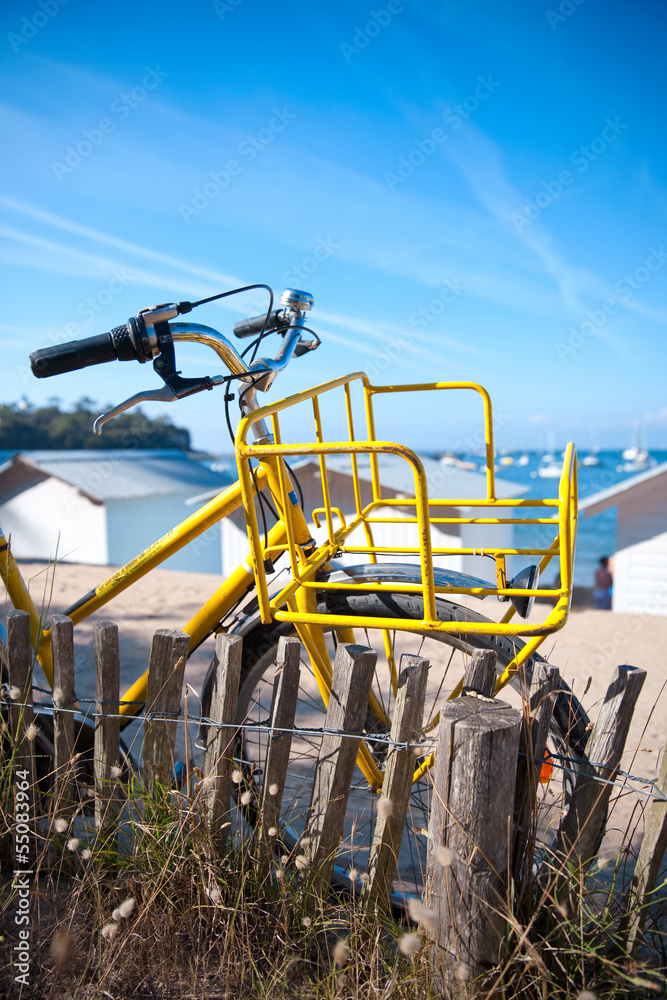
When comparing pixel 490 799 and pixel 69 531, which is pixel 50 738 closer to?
pixel 490 799

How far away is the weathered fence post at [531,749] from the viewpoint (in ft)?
5.01

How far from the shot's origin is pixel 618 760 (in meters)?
1.60

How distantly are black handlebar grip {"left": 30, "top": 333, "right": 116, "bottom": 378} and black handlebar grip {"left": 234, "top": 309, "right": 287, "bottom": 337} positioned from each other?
54 centimetres

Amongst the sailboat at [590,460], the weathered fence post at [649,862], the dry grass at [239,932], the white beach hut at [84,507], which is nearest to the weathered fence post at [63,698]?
the dry grass at [239,932]

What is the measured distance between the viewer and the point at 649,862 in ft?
4.98

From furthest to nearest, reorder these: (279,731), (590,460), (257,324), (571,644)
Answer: (590,460) → (571,644) → (257,324) → (279,731)

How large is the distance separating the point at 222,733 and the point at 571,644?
6057mm

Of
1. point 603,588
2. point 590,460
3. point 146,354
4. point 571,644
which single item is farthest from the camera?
point 590,460

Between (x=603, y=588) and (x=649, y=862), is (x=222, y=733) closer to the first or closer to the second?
(x=649, y=862)

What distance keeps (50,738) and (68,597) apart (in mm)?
7353

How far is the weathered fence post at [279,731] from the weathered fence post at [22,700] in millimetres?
829

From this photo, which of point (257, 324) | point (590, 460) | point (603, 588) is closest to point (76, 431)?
point (603, 588)

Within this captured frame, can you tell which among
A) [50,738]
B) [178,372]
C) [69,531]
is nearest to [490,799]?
[178,372]

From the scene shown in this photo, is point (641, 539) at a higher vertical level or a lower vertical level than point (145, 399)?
lower
